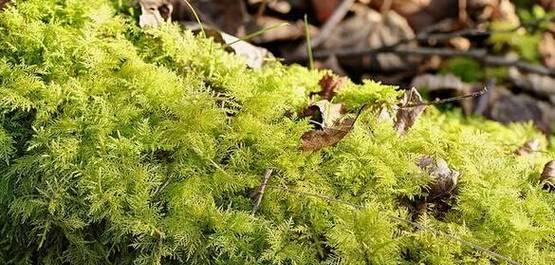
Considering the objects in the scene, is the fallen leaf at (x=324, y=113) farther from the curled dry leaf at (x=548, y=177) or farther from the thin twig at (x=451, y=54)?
the thin twig at (x=451, y=54)

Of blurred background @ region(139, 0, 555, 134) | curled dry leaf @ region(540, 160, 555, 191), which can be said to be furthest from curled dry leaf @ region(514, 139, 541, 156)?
blurred background @ region(139, 0, 555, 134)

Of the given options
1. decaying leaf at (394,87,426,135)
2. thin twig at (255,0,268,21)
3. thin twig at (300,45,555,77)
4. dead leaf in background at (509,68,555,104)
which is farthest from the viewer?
dead leaf in background at (509,68,555,104)

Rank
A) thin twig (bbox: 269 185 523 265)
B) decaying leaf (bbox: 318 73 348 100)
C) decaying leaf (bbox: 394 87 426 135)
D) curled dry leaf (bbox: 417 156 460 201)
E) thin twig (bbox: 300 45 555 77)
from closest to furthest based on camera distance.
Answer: thin twig (bbox: 269 185 523 265) < curled dry leaf (bbox: 417 156 460 201) < decaying leaf (bbox: 394 87 426 135) < decaying leaf (bbox: 318 73 348 100) < thin twig (bbox: 300 45 555 77)

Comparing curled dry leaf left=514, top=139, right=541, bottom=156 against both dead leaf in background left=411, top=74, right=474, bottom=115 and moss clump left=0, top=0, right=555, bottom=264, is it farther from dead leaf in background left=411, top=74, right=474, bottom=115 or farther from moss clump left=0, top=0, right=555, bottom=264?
dead leaf in background left=411, top=74, right=474, bottom=115

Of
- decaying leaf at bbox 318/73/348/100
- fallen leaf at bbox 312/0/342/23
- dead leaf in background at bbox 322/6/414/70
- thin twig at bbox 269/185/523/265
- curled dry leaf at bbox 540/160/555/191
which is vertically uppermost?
curled dry leaf at bbox 540/160/555/191

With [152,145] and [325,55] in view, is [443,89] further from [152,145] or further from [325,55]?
[152,145]

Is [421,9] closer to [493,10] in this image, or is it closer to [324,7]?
[493,10]
